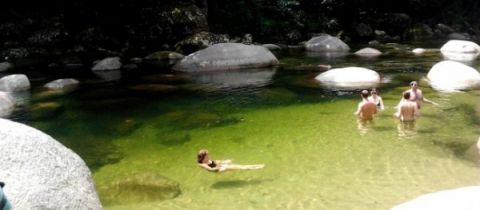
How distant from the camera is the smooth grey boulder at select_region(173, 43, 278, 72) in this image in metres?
19.8

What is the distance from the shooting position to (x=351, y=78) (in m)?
15.9

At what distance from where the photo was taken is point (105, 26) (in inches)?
954

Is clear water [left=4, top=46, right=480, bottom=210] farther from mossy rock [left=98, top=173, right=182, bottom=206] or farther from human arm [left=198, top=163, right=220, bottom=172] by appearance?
human arm [left=198, top=163, right=220, bottom=172]

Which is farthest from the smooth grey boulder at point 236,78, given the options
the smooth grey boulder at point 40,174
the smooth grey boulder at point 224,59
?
the smooth grey boulder at point 40,174

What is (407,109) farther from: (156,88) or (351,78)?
(156,88)

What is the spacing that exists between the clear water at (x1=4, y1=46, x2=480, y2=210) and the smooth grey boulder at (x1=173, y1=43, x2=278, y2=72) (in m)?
2.41


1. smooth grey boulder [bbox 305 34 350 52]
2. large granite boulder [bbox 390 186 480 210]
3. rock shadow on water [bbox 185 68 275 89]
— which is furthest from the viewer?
smooth grey boulder [bbox 305 34 350 52]

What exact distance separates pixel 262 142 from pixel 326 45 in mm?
16353

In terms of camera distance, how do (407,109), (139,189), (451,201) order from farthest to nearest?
(407,109)
(139,189)
(451,201)

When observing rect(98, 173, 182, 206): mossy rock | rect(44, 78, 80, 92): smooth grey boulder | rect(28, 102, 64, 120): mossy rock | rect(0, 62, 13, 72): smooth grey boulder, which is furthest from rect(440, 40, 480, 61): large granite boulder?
rect(0, 62, 13, 72): smooth grey boulder

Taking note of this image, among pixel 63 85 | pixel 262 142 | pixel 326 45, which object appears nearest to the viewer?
pixel 262 142

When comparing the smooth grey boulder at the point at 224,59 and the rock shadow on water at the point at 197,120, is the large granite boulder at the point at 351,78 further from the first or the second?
the rock shadow on water at the point at 197,120

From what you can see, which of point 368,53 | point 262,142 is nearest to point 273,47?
point 368,53

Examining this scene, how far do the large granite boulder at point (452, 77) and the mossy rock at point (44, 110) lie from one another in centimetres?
1059
